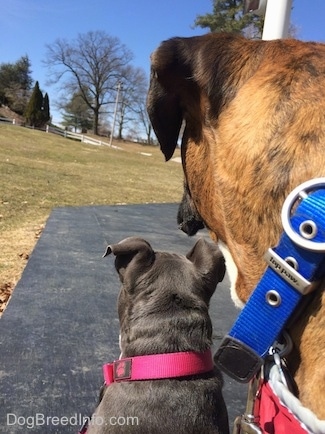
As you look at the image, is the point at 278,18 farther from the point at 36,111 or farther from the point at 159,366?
the point at 36,111

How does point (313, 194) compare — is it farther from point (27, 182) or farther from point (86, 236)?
point (27, 182)

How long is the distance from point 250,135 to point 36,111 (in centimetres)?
5348

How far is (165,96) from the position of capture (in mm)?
1305

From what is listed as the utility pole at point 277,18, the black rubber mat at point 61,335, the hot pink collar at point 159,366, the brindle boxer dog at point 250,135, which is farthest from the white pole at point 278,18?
the brindle boxer dog at point 250,135

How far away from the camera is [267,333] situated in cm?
99

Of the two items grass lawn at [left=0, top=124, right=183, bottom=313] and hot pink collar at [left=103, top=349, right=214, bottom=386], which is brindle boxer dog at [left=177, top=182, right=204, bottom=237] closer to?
hot pink collar at [left=103, top=349, right=214, bottom=386]

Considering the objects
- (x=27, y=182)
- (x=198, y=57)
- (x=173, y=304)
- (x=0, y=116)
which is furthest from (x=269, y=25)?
(x=0, y=116)

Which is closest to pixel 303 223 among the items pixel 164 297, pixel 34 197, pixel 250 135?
pixel 250 135

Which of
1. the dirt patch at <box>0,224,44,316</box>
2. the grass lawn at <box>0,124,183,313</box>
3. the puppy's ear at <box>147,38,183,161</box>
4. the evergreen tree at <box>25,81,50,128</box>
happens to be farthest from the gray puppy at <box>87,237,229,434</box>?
the evergreen tree at <box>25,81,50,128</box>

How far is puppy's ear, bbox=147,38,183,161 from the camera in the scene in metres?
1.22

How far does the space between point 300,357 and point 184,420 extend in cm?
109

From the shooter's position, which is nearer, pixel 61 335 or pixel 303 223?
pixel 303 223

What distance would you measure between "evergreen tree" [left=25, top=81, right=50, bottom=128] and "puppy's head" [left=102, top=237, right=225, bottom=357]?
5178cm

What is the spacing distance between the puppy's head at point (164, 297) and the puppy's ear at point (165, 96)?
95 cm
